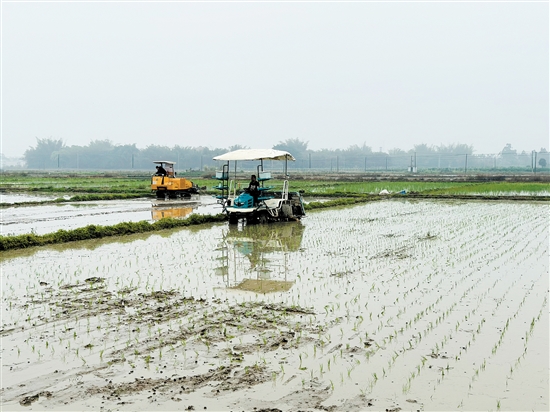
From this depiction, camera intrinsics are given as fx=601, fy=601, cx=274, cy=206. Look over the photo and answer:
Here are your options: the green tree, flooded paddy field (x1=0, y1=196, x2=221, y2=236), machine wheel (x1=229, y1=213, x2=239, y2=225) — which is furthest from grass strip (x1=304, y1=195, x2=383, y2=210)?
the green tree

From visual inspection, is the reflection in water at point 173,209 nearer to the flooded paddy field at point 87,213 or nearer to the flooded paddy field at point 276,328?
the flooded paddy field at point 87,213

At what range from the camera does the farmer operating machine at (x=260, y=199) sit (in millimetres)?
13484

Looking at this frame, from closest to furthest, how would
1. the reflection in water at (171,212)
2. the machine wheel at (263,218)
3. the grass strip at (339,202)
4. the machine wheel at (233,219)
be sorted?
the machine wheel at (233,219) < the machine wheel at (263,218) < the reflection in water at (171,212) < the grass strip at (339,202)

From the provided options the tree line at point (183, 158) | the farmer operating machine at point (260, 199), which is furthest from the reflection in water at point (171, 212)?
the tree line at point (183, 158)

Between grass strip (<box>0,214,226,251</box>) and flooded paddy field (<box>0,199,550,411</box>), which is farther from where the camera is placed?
grass strip (<box>0,214,226,251</box>)

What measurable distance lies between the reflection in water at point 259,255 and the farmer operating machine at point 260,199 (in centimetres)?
39

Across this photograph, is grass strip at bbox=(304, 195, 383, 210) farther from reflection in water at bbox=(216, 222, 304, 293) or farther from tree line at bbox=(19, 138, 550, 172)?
tree line at bbox=(19, 138, 550, 172)

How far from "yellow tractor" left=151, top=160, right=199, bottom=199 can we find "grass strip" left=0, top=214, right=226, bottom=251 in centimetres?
915

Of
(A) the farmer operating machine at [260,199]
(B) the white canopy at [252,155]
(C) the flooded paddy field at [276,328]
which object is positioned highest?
(B) the white canopy at [252,155]

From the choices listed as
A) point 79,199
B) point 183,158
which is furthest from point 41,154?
point 79,199

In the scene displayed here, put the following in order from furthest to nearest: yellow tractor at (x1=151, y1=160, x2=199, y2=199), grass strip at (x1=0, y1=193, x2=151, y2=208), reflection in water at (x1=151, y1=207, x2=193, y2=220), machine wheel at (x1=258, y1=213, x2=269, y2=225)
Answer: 1. yellow tractor at (x1=151, y1=160, x2=199, y2=199)
2. grass strip at (x1=0, y1=193, x2=151, y2=208)
3. reflection in water at (x1=151, y1=207, x2=193, y2=220)
4. machine wheel at (x1=258, y1=213, x2=269, y2=225)

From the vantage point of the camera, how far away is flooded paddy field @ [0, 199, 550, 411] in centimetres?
397

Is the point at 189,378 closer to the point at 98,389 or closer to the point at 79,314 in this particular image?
the point at 98,389

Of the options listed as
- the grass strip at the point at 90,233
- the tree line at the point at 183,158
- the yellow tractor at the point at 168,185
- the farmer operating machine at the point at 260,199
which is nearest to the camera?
the grass strip at the point at 90,233
